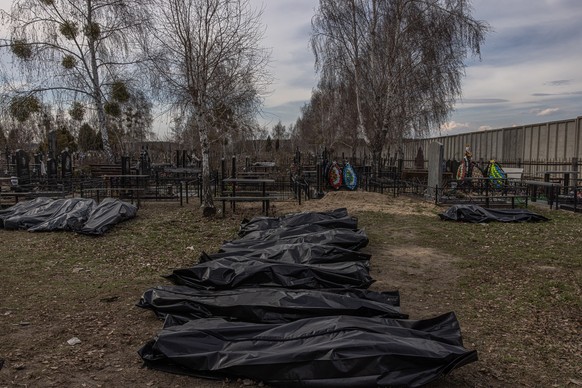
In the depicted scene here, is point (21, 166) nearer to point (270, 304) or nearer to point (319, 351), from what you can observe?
point (270, 304)

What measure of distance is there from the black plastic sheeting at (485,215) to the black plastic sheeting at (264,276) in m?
7.13

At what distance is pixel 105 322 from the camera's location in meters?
4.95

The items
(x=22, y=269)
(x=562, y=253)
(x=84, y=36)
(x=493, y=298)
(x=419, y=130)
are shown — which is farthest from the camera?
(x=419, y=130)

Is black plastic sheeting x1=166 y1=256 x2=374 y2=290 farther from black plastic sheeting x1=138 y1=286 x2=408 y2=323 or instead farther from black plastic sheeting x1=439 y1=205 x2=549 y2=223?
black plastic sheeting x1=439 y1=205 x2=549 y2=223

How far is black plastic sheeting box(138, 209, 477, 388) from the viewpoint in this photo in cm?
331

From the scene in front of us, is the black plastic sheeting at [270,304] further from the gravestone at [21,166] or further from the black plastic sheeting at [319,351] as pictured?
the gravestone at [21,166]

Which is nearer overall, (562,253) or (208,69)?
(562,253)

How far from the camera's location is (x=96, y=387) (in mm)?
3547

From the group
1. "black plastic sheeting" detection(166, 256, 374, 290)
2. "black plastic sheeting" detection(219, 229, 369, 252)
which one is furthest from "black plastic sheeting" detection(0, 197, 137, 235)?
"black plastic sheeting" detection(166, 256, 374, 290)

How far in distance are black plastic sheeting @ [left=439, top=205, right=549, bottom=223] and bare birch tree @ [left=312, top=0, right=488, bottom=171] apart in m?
9.32

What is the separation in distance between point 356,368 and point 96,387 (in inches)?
77.3

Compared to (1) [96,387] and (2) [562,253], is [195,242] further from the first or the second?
(2) [562,253]

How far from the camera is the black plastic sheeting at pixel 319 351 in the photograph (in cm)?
328

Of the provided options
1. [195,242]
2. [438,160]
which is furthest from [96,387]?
[438,160]
